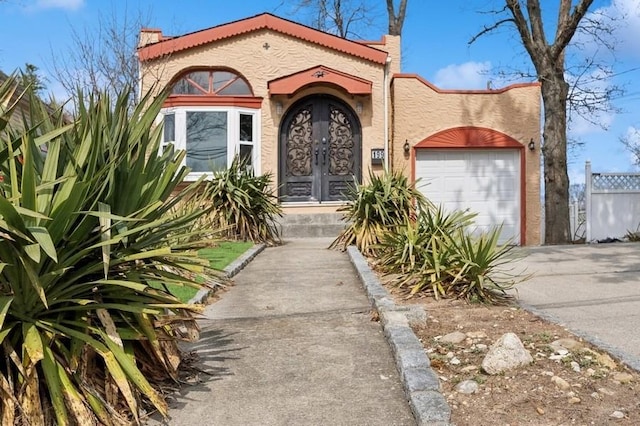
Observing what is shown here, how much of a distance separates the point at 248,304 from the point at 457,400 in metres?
3.14

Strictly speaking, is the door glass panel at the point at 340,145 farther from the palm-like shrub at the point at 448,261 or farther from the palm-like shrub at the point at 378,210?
the palm-like shrub at the point at 448,261

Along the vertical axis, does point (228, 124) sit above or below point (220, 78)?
below

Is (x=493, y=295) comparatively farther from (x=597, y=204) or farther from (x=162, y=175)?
(x=597, y=204)

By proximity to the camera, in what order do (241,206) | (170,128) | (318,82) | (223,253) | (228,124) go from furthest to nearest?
(170,128), (228,124), (318,82), (241,206), (223,253)

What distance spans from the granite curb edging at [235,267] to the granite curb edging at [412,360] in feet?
6.00

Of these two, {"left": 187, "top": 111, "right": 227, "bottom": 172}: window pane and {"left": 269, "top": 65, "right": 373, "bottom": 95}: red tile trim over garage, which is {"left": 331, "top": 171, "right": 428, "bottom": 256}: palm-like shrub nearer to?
{"left": 269, "top": 65, "right": 373, "bottom": 95}: red tile trim over garage

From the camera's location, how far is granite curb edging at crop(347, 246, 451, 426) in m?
2.88

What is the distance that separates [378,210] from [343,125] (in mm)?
4941

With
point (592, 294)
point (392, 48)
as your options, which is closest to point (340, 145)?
point (392, 48)

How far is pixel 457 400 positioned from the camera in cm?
311

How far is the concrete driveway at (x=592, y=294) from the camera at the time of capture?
435 cm

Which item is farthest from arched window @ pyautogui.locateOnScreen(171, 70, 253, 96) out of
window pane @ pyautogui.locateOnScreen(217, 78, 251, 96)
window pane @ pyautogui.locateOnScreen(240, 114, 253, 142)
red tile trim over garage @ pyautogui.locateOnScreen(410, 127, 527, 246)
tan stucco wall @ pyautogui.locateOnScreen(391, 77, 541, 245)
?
red tile trim over garage @ pyautogui.locateOnScreen(410, 127, 527, 246)

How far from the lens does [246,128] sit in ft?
43.3

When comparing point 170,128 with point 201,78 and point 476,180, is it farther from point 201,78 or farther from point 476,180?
point 476,180
